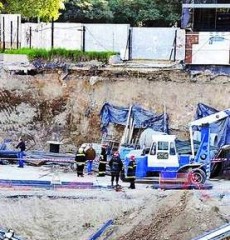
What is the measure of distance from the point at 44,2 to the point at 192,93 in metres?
14.2

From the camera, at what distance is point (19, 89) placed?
36625mm

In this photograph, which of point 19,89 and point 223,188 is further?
point 19,89

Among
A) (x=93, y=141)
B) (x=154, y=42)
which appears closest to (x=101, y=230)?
(x=93, y=141)

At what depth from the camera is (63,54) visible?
1510 inches

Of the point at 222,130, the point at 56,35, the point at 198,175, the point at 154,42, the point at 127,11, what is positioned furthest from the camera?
the point at 127,11

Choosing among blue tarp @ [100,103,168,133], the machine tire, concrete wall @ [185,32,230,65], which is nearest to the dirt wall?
blue tarp @ [100,103,168,133]

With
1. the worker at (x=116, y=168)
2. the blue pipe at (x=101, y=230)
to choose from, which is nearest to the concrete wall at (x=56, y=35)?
the worker at (x=116, y=168)

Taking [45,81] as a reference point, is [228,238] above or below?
below

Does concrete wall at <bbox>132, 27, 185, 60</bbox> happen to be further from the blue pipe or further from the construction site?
→ the blue pipe

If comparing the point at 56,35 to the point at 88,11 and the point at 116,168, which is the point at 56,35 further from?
the point at 116,168

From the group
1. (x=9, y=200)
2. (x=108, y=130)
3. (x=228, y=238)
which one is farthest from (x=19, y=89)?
(x=228, y=238)

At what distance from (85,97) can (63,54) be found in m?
3.50

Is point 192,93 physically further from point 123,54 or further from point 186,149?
point 123,54

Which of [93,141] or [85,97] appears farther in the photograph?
[85,97]
